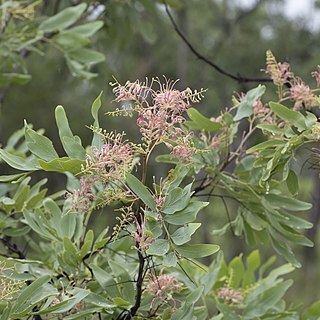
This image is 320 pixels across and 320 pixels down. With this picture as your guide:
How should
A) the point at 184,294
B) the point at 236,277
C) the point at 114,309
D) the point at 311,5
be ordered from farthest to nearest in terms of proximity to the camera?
1. the point at 311,5
2. the point at 236,277
3. the point at 184,294
4. the point at 114,309

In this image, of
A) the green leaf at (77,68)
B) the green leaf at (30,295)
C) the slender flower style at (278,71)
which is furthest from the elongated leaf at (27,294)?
the green leaf at (77,68)

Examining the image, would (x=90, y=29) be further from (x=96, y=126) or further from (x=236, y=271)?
(x=96, y=126)

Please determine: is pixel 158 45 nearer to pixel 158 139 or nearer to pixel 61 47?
pixel 61 47

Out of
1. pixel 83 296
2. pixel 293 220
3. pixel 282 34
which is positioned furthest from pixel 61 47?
pixel 282 34

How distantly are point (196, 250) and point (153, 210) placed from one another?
71mm

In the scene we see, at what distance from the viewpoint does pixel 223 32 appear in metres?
4.89

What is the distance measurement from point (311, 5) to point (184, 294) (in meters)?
3.87

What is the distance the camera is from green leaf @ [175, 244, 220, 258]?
0.84 m

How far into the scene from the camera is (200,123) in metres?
1.07

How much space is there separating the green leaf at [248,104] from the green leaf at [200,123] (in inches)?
1.5

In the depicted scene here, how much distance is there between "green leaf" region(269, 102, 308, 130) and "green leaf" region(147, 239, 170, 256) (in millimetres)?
259

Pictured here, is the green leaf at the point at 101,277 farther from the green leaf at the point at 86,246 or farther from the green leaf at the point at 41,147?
the green leaf at the point at 41,147

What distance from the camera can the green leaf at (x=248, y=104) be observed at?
110 cm

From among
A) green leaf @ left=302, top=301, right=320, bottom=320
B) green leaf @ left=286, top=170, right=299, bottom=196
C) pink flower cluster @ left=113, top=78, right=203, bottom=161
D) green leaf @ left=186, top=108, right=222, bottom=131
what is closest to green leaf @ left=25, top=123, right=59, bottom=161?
pink flower cluster @ left=113, top=78, right=203, bottom=161
